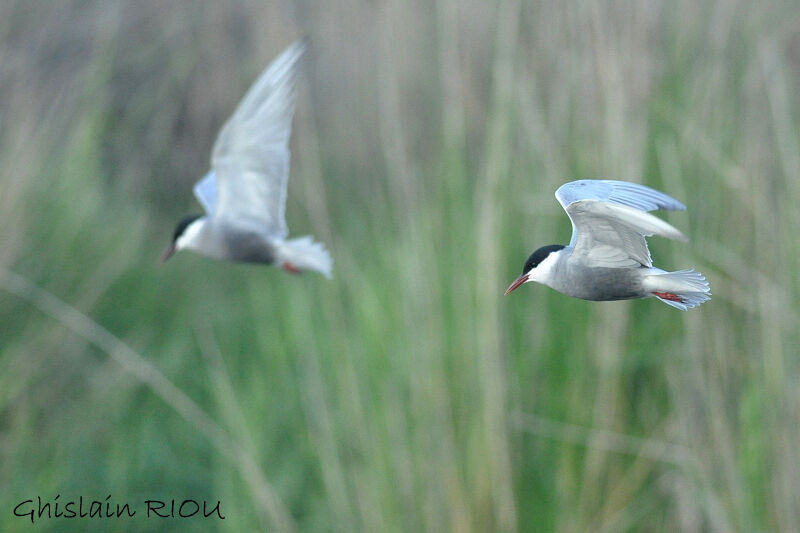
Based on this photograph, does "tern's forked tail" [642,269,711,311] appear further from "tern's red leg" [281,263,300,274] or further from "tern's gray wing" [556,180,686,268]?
"tern's red leg" [281,263,300,274]

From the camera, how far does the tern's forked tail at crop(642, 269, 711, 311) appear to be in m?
0.54

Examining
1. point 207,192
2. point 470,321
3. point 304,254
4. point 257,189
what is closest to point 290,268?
point 304,254

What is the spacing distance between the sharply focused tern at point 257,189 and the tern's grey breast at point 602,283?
0.70 ft

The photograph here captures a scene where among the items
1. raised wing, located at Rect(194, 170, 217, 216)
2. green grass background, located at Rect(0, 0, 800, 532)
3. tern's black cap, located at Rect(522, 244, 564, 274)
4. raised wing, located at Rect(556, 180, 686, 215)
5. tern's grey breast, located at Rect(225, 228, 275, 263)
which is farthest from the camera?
green grass background, located at Rect(0, 0, 800, 532)

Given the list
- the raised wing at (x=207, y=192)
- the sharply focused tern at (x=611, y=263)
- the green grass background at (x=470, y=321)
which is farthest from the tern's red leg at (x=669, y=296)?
the raised wing at (x=207, y=192)

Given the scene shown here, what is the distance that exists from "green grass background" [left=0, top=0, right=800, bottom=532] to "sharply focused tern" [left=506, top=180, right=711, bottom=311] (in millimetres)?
383

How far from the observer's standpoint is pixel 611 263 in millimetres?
583

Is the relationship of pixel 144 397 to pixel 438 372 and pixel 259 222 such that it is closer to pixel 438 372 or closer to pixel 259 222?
pixel 438 372

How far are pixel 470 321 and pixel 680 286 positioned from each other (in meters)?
1.09

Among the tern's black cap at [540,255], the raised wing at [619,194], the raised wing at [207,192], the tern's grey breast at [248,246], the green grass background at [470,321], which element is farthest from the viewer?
the green grass background at [470,321]

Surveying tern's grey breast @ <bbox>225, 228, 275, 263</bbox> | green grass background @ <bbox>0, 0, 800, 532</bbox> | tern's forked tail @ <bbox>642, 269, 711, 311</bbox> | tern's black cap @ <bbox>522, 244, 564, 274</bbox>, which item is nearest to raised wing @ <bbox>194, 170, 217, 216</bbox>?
green grass background @ <bbox>0, 0, 800, 532</bbox>

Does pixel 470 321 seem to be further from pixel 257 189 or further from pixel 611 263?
pixel 611 263

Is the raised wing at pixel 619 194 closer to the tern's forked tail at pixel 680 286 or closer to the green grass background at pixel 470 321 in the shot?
the tern's forked tail at pixel 680 286

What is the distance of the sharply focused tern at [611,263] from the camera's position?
55cm
